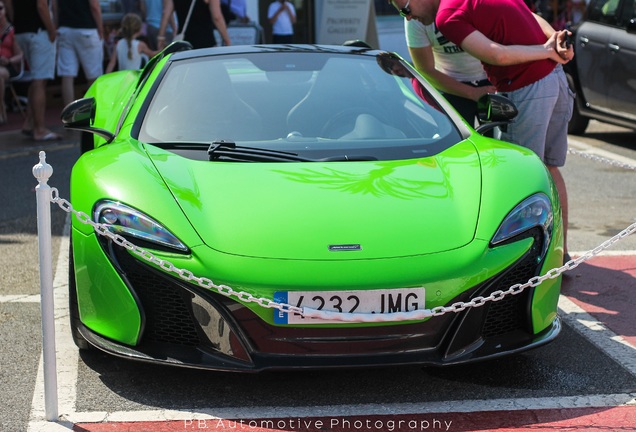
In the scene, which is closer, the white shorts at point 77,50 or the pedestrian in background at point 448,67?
the pedestrian in background at point 448,67

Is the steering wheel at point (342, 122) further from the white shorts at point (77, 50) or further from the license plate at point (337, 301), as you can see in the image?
the white shorts at point (77, 50)

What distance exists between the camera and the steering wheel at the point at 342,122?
5.21 meters

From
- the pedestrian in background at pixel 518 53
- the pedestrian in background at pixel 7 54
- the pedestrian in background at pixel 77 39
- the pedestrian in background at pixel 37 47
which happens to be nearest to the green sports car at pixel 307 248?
the pedestrian in background at pixel 518 53

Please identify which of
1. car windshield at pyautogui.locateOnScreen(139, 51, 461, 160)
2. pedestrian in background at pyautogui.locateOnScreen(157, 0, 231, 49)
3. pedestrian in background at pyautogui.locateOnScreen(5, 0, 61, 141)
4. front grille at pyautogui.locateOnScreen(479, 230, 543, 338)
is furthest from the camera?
pedestrian in background at pyautogui.locateOnScreen(5, 0, 61, 141)

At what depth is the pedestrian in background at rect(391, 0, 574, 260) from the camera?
5.77m

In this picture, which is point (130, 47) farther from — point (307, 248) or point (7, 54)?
point (307, 248)

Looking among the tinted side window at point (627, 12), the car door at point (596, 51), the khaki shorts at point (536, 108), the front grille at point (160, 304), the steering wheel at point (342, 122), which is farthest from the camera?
the car door at point (596, 51)

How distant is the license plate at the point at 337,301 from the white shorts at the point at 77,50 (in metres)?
8.20

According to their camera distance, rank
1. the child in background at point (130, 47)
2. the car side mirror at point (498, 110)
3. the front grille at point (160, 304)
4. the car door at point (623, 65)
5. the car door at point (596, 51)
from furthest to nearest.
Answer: the child in background at point (130, 47)
the car door at point (596, 51)
the car door at point (623, 65)
the car side mirror at point (498, 110)
the front grille at point (160, 304)

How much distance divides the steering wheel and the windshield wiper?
416 millimetres

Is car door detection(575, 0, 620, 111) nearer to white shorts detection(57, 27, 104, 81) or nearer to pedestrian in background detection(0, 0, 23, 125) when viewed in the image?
white shorts detection(57, 27, 104, 81)

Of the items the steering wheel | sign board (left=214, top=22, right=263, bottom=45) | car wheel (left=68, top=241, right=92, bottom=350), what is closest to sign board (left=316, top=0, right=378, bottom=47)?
sign board (left=214, top=22, right=263, bottom=45)

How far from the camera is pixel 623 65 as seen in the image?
10344mm

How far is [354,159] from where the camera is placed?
484cm
